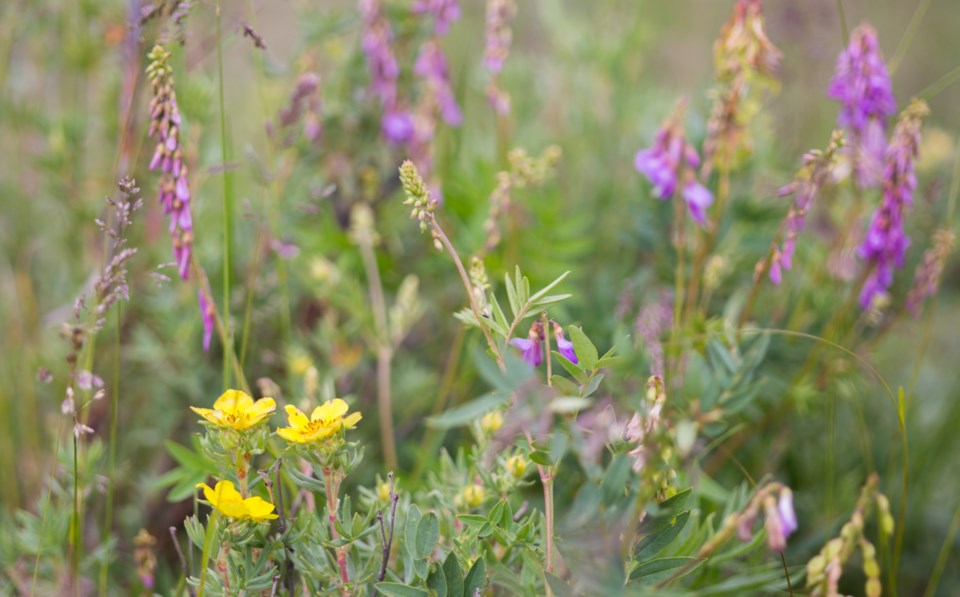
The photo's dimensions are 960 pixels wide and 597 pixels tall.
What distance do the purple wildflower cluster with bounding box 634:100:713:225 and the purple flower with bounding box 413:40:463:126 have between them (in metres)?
0.54

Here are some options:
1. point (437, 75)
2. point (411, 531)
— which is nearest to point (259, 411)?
point (411, 531)

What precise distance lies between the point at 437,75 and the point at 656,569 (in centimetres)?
115

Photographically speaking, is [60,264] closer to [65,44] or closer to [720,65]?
→ [65,44]

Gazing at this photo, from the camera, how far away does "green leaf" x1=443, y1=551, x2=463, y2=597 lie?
88 centimetres

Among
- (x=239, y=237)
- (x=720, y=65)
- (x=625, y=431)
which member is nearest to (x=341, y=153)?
(x=239, y=237)

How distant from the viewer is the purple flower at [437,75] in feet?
5.70

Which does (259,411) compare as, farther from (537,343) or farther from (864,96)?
(864,96)

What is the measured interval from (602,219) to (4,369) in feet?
4.53

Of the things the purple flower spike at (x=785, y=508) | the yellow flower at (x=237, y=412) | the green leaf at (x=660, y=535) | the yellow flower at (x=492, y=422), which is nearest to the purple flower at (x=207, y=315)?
the yellow flower at (x=237, y=412)

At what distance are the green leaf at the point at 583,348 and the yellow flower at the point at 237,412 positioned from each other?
30 cm

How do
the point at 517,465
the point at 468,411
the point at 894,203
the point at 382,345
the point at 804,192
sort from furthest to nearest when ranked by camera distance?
the point at 382,345 → the point at 894,203 → the point at 804,192 → the point at 517,465 → the point at 468,411

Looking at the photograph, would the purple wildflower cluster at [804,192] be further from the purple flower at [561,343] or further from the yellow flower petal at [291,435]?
the yellow flower petal at [291,435]

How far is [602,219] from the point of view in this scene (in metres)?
2.19

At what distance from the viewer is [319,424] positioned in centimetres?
87
